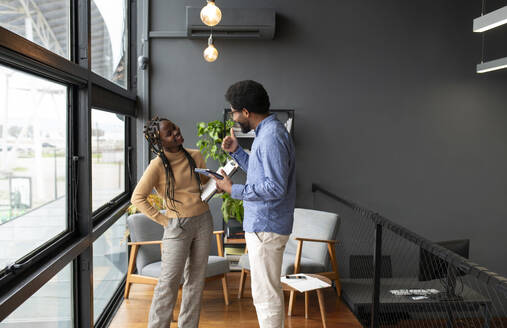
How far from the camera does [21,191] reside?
2227mm

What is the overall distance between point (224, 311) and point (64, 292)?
5.10ft

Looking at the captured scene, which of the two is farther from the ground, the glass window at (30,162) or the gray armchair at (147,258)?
the glass window at (30,162)

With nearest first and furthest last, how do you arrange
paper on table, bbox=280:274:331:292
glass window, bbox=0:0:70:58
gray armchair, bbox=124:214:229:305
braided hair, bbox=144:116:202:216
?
glass window, bbox=0:0:70:58
braided hair, bbox=144:116:202:216
paper on table, bbox=280:274:331:292
gray armchair, bbox=124:214:229:305

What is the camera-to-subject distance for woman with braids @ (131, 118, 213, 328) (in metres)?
2.89

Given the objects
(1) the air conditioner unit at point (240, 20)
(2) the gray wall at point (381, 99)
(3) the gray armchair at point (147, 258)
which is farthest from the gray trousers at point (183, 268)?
(1) the air conditioner unit at point (240, 20)

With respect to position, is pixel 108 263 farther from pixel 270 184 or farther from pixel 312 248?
pixel 270 184

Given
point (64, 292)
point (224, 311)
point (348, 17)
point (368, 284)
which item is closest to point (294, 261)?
point (224, 311)

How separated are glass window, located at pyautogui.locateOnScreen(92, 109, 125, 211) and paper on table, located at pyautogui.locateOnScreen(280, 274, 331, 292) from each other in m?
1.69

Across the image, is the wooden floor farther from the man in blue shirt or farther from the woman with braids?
the man in blue shirt

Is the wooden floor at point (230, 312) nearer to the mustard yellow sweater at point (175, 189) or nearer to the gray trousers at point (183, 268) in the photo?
the gray trousers at point (183, 268)

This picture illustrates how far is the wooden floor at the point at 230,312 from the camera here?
12.3 ft

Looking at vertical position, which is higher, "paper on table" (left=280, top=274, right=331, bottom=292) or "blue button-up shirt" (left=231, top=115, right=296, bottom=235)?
"blue button-up shirt" (left=231, top=115, right=296, bottom=235)

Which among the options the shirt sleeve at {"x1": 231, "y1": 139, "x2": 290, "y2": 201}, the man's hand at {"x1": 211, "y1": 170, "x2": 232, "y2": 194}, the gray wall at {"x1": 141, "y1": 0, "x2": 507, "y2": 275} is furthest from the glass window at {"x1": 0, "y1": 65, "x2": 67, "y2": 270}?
the gray wall at {"x1": 141, "y1": 0, "x2": 507, "y2": 275}

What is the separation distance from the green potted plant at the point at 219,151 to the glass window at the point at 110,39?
3.39 ft
